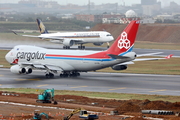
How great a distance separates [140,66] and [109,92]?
32012 millimetres

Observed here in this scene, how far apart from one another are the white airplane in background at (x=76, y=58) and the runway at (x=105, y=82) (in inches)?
59.2

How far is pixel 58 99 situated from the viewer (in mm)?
39688

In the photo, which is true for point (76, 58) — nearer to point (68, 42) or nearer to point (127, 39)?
point (127, 39)

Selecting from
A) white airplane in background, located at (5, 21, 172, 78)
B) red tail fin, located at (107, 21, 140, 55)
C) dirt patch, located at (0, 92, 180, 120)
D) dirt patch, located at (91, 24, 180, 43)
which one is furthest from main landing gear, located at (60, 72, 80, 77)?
dirt patch, located at (91, 24, 180, 43)

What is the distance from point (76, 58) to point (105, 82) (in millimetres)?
6258

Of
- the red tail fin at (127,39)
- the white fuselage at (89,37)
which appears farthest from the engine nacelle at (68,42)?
the red tail fin at (127,39)

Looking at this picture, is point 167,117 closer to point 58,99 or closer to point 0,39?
point 58,99

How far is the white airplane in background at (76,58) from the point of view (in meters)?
53.2

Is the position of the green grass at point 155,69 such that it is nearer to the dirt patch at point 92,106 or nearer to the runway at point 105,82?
the runway at point 105,82

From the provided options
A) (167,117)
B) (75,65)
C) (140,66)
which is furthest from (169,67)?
(167,117)

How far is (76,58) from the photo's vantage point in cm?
5775

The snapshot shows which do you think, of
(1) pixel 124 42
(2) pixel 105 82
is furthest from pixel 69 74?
(1) pixel 124 42

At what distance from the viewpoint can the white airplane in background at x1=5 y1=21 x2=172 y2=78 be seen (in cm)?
5319

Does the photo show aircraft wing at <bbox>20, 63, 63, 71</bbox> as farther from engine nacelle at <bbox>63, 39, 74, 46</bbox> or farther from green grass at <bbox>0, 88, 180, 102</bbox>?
engine nacelle at <bbox>63, 39, 74, 46</bbox>
